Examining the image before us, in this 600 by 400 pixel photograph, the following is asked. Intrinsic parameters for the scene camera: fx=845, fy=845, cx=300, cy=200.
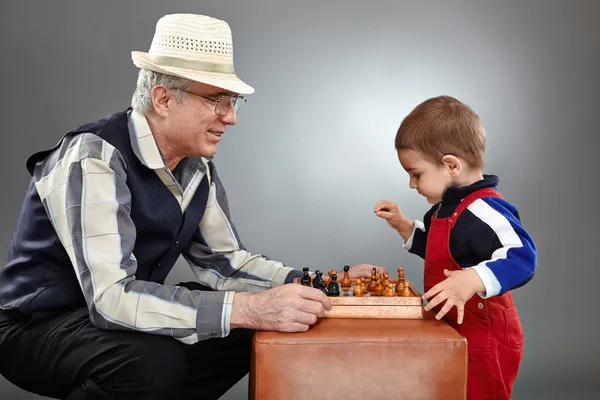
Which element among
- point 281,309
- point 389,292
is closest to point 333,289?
point 389,292

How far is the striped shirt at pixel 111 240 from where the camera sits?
2.37m

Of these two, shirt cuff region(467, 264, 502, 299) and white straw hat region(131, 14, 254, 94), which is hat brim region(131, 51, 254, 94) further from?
shirt cuff region(467, 264, 502, 299)

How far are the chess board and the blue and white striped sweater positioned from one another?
209mm

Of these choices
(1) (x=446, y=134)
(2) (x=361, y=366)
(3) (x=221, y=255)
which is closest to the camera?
(2) (x=361, y=366)

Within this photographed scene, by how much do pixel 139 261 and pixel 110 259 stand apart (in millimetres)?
344

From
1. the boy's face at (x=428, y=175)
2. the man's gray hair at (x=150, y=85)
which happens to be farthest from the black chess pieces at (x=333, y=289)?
the man's gray hair at (x=150, y=85)

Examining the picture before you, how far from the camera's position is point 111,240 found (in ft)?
7.91

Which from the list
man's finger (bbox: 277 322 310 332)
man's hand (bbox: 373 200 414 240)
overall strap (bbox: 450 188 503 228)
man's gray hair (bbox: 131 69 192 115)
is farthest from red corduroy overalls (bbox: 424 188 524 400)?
man's gray hair (bbox: 131 69 192 115)

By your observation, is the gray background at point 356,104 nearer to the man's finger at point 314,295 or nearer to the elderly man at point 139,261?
the elderly man at point 139,261

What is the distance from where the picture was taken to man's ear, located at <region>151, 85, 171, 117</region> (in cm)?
267

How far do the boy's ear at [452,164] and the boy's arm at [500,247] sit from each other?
13 centimetres

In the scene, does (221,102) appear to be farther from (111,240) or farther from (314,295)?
(314,295)

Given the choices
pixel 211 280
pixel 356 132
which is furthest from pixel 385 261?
pixel 211 280

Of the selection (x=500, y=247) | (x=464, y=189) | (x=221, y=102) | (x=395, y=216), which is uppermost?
(x=221, y=102)
